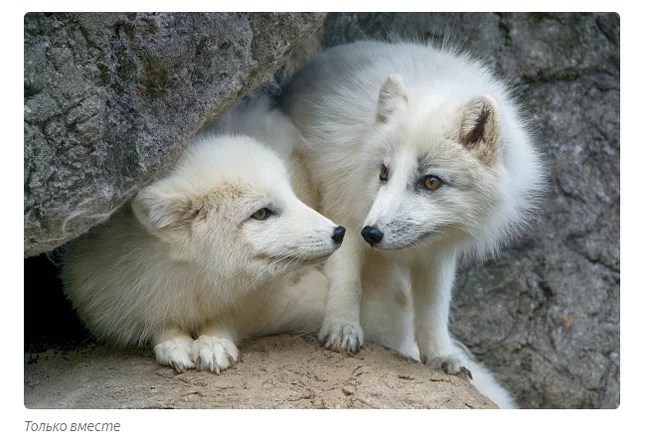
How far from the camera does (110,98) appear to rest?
2580 mm

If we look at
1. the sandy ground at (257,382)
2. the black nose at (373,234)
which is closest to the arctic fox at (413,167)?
the black nose at (373,234)

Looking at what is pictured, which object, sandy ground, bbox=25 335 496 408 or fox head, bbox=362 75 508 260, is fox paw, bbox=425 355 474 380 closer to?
sandy ground, bbox=25 335 496 408

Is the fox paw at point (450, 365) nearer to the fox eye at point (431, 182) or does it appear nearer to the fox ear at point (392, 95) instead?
the fox eye at point (431, 182)

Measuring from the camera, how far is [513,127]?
321 cm

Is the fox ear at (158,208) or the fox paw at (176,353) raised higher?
the fox ear at (158,208)

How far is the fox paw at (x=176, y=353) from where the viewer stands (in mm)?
2996

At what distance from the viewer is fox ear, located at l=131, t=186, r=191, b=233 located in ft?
9.23

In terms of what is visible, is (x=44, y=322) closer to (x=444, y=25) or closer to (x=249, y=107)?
(x=249, y=107)

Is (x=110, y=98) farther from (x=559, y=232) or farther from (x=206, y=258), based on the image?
(x=559, y=232)

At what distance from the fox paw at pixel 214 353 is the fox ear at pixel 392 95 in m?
1.09

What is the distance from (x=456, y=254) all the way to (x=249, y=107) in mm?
1141

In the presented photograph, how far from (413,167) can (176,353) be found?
1.13 m

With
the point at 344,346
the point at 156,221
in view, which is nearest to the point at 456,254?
the point at 344,346

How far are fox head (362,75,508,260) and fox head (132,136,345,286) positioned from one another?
21 centimetres
